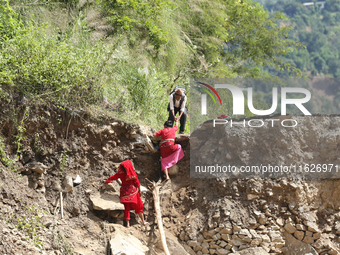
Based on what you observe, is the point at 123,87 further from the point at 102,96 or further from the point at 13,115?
the point at 13,115

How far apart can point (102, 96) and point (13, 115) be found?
1641 mm

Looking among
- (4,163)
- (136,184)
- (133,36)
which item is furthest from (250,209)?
(133,36)

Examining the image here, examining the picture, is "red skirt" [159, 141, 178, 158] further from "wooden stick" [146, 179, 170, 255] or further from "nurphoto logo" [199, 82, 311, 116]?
"nurphoto logo" [199, 82, 311, 116]

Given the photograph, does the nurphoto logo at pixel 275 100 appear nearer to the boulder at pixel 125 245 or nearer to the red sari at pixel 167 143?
the red sari at pixel 167 143

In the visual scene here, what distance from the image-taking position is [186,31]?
1023 cm

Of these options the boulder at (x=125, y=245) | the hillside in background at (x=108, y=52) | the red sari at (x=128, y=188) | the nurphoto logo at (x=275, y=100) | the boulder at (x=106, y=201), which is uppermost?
the hillside in background at (x=108, y=52)

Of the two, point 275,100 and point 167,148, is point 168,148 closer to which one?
point 167,148

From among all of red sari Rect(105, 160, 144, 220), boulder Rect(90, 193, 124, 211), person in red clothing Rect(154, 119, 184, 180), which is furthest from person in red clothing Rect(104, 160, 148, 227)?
person in red clothing Rect(154, 119, 184, 180)

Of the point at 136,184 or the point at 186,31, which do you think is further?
the point at 186,31

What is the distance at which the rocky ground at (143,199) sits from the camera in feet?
17.0

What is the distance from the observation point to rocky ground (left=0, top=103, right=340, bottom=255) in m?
5.20

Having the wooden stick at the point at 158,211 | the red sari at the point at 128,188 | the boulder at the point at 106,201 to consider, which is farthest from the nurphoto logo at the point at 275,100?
the boulder at the point at 106,201

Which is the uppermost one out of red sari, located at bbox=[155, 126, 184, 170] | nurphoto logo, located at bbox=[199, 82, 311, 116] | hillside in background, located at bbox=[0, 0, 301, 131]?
hillside in background, located at bbox=[0, 0, 301, 131]

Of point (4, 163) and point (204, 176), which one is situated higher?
point (4, 163)
